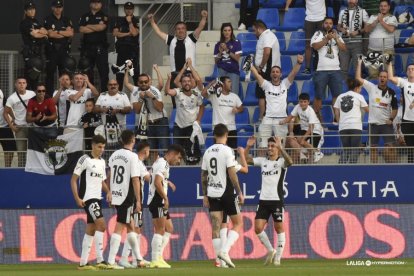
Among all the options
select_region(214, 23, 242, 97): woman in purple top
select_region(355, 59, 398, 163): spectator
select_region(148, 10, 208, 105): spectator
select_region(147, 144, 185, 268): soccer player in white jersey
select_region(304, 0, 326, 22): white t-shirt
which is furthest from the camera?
select_region(304, 0, 326, 22): white t-shirt

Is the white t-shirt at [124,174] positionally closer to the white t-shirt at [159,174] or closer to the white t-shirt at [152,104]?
the white t-shirt at [159,174]

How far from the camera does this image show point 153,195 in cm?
2186

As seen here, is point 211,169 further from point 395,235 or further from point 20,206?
point 20,206

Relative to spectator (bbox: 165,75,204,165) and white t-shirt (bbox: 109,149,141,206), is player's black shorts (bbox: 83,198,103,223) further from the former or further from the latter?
spectator (bbox: 165,75,204,165)

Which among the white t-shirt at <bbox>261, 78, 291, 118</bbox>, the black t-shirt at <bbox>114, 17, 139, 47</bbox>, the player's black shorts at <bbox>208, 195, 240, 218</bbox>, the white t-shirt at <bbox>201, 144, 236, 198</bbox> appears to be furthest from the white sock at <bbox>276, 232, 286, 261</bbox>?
the black t-shirt at <bbox>114, 17, 139, 47</bbox>

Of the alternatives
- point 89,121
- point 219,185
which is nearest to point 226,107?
point 89,121

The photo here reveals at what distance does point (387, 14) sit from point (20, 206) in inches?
329

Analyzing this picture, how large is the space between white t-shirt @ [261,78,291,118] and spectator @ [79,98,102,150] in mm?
3311

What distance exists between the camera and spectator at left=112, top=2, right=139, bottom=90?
28.9 m

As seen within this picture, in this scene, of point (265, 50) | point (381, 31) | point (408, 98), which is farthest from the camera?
point (381, 31)

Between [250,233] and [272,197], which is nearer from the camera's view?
[272,197]

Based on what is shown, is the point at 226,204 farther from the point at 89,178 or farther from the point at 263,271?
the point at 263,271

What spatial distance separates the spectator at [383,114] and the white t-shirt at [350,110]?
0.23 m

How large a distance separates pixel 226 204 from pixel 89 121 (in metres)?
6.31
